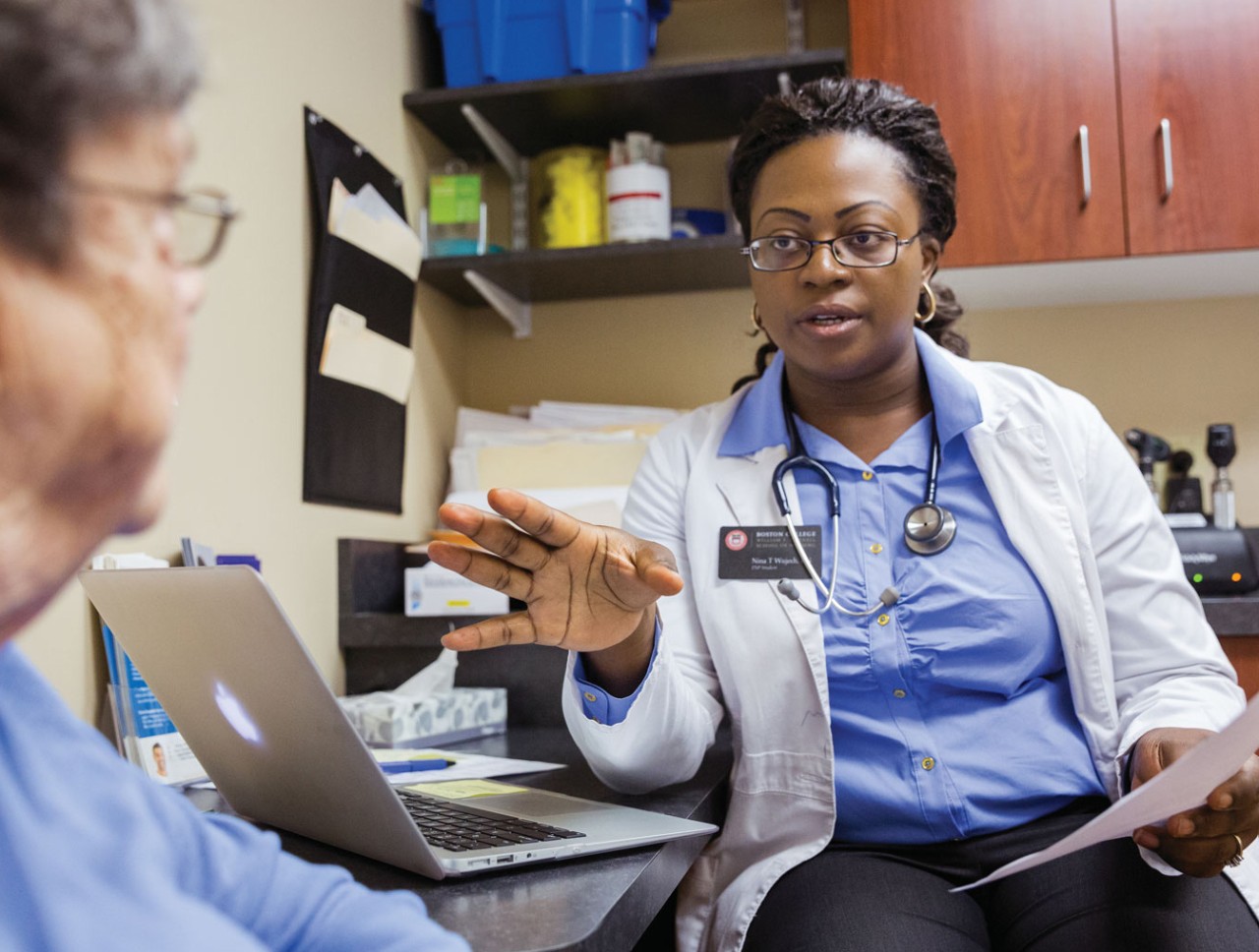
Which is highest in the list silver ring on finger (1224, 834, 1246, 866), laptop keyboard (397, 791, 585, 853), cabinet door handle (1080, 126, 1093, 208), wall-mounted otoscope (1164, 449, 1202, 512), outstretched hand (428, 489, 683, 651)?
cabinet door handle (1080, 126, 1093, 208)

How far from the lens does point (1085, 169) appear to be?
1.95 m

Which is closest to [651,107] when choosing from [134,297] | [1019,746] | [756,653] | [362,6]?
[362,6]

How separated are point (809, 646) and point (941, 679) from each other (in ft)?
0.47

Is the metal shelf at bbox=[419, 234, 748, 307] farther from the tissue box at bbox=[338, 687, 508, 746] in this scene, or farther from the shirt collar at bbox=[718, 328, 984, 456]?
the tissue box at bbox=[338, 687, 508, 746]

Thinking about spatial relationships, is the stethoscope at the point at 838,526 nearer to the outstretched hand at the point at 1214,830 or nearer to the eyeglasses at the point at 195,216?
the outstretched hand at the point at 1214,830

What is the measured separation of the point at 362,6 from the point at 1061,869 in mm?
1771

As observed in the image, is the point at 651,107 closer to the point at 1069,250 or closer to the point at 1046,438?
the point at 1069,250

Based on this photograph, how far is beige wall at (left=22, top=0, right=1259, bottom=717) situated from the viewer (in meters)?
1.47

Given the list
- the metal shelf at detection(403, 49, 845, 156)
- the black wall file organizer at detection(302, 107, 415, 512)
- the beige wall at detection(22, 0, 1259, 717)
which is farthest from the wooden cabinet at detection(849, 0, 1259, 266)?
the black wall file organizer at detection(302, 107, 415, 512)

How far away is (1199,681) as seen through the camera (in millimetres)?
1200

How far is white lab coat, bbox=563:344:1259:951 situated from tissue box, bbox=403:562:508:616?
0.47 m

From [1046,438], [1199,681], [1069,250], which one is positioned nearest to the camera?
[1199,681]

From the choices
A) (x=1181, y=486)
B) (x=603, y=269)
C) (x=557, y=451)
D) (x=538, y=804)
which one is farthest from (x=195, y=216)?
(x=1181, y=486)

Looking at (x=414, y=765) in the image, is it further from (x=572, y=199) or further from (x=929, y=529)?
(x=572, y=199)
